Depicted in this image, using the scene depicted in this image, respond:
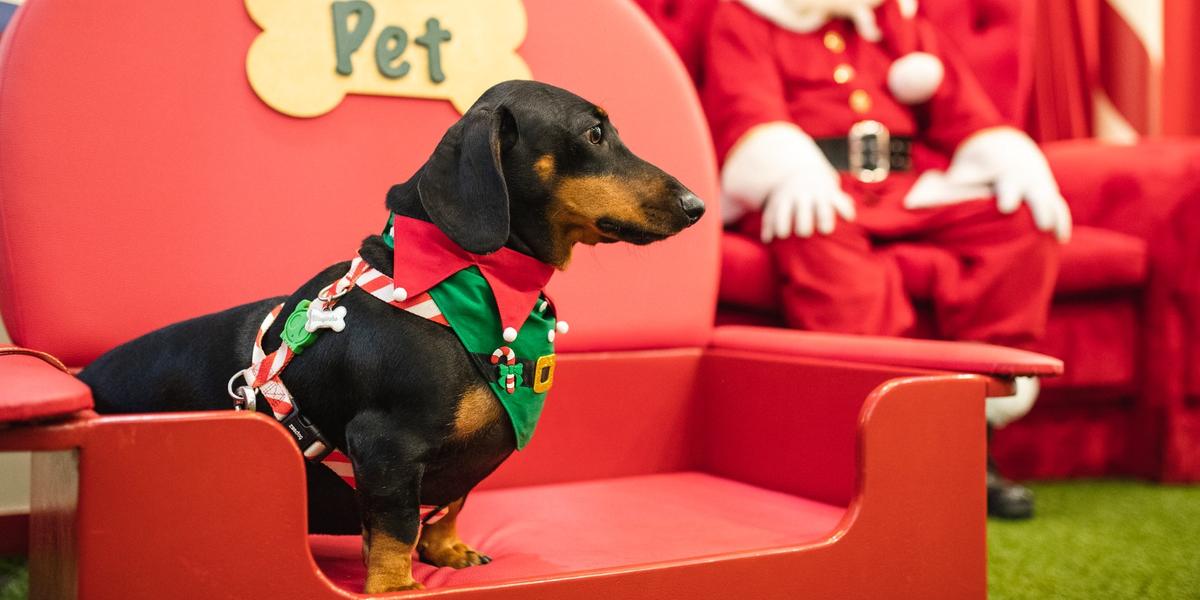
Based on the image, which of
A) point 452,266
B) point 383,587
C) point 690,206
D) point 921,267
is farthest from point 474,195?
point 921,267

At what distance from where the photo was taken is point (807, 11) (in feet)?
5.93

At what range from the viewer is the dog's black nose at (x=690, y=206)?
2.92 feet

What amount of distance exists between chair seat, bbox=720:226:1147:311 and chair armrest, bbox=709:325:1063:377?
32 cm

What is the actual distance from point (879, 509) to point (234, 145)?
79 cm

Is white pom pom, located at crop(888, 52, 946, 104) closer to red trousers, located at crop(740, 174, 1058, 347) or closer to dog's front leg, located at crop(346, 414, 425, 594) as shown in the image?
red trousers, located at crop(740, 174, 1058, 347)

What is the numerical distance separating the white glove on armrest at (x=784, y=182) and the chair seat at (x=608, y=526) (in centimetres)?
49

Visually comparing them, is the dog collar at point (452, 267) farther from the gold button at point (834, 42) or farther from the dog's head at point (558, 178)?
the gold button at point (834, 42)

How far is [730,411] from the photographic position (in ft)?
4.28

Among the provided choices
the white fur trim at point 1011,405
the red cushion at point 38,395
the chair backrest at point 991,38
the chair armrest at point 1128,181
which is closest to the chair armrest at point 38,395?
the red cushion at point 38,395

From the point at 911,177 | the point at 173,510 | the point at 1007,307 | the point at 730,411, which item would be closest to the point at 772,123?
the point at 911,177

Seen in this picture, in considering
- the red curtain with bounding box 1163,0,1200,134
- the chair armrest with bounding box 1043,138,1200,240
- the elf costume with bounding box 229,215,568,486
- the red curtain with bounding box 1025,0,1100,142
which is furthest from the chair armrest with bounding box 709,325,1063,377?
the red curtain with bounding box 1163,0,1200,134

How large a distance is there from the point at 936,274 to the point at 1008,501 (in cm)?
39

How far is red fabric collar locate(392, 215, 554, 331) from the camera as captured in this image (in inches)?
32.8

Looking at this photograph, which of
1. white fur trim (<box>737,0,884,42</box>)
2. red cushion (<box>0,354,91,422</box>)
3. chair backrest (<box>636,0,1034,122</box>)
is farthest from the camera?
chair backrest (<box>636,0,1034,122</box>)
